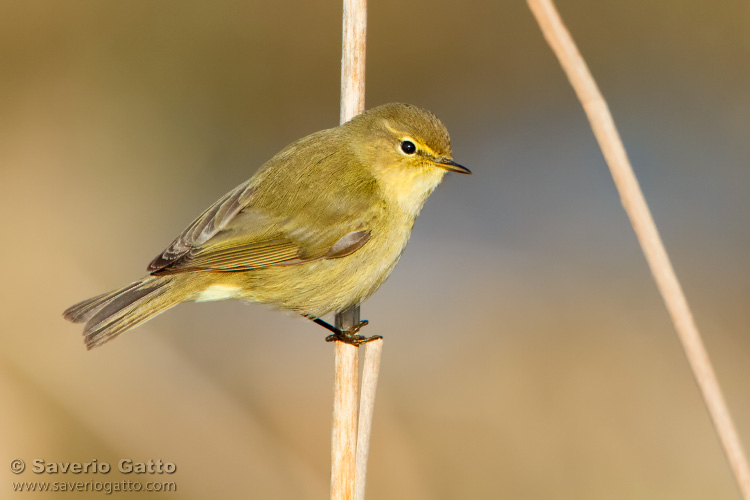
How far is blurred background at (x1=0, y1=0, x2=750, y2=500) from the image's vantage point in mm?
3760

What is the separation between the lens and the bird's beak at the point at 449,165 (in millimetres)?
2974

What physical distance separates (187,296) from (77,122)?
10.6 ft

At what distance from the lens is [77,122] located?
5.48 m

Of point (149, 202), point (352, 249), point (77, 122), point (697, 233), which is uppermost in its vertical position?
point (77, 122)

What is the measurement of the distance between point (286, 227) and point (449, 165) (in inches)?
27.3

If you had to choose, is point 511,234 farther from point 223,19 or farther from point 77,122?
point 77,122

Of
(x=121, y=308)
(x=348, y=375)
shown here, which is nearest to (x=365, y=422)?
(x=348, y=375)

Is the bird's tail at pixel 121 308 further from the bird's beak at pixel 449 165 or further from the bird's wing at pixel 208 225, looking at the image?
the bird's beak at pixel 449 165

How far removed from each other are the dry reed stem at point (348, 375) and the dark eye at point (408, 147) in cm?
25

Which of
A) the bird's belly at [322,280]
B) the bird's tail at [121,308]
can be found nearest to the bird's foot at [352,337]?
the bird's belly at [322,280]

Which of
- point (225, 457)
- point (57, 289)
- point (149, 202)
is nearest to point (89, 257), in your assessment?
point (149, 202)

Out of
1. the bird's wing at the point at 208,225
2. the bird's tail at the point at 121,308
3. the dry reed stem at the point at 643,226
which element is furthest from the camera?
the bird's wing at the point at 208,225

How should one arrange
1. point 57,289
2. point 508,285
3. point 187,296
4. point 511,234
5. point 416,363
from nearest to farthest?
point 187,296
point 57,289
point 416,363
point 508,285
point 511,234

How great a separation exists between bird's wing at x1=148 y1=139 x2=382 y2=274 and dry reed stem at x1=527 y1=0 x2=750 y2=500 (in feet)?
4.54
